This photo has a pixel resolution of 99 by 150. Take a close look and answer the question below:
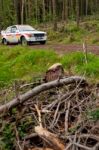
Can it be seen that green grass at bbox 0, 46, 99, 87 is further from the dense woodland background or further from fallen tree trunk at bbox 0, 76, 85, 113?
the dense woodland background

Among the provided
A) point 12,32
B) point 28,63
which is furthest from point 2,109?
point 12,32

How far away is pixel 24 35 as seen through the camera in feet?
93.9

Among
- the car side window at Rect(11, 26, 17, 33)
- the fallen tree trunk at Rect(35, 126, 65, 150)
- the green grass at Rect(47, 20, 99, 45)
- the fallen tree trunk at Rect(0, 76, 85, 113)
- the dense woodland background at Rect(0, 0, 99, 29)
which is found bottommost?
the dense woodland background at Rect(0, 0, 99, 29)

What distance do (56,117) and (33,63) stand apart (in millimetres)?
8246

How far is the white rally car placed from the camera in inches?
1117

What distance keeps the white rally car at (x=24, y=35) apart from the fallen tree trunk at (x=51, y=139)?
21.3 m

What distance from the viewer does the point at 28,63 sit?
1548cm

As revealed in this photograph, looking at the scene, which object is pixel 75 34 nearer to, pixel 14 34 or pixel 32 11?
pixel 14 34

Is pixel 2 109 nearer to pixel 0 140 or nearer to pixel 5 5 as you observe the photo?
pixel 0 140

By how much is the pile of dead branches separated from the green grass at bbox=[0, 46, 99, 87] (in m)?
3.64

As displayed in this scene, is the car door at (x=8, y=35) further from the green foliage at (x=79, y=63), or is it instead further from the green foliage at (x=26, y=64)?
the green foliage at (x=79, y=63)

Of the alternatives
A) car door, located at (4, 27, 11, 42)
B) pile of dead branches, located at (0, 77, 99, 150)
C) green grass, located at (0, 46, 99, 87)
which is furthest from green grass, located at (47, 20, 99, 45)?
pile of dead branches, located at (0, 77, 99, 150)

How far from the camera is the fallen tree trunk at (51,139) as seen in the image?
21.7ft

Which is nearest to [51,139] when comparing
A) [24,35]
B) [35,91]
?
[35,91]
